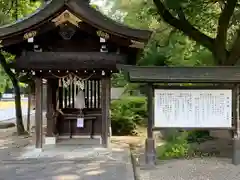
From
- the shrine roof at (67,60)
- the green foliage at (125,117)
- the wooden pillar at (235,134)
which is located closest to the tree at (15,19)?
the green foliage at (125,117)

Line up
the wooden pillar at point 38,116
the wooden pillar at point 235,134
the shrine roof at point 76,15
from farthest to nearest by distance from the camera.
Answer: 1. the wooden pillar at point 38,116
2. the shrine roof at point 76,15
3. the wooden pillar at point 235,134

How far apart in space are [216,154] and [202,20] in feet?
25.1

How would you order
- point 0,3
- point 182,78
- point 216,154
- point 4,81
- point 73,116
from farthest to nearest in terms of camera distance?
point 4,81
point 0,3
point 73,116
point 216,154
point 182,78

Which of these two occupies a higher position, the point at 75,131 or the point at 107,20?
the point at 107,20

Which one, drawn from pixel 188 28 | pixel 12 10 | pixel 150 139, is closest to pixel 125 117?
pixel 188 28

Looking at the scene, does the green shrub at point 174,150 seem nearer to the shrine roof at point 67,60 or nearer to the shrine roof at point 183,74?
the shrine roof at point 183,74

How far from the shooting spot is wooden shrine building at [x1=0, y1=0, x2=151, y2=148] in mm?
12477

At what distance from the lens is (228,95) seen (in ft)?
36.9

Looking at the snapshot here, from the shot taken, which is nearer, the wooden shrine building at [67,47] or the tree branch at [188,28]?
the wooden shrine building at [67,47]

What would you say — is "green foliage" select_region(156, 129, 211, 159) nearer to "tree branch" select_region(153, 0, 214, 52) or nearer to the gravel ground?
the gravel ground

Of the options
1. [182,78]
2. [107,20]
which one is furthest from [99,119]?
[182,78]

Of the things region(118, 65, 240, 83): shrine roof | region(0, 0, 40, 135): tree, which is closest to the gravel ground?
region(118, 65, 240, 83): shrine roof

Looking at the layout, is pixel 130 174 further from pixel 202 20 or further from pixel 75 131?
pixel 202 20

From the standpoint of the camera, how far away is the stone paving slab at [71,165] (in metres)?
9.56
